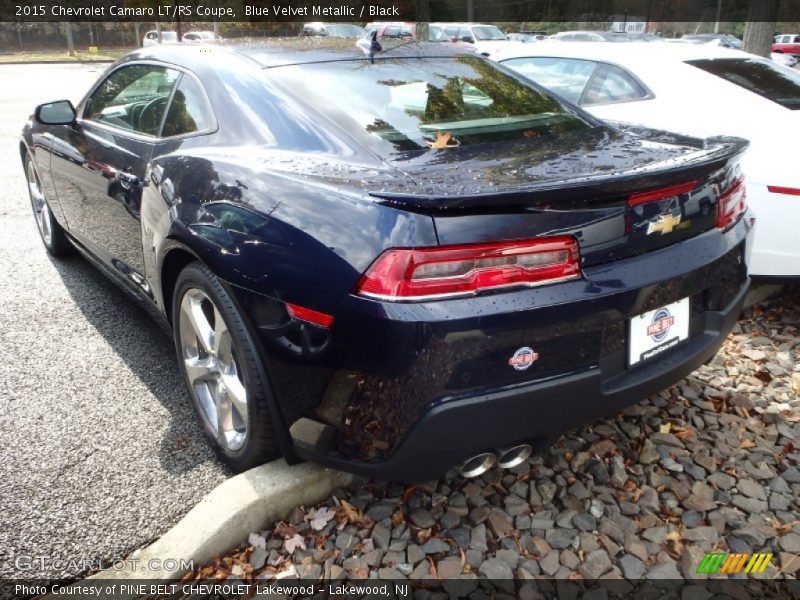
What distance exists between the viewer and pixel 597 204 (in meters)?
1.87

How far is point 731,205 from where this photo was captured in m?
2.37

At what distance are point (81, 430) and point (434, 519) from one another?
58.3 inches

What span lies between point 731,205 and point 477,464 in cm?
128

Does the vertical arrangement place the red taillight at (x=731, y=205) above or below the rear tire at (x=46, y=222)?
above

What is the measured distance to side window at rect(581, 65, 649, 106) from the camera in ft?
14.6

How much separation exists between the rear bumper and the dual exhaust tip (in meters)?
0.06

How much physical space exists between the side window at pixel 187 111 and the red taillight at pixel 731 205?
1.86 meters

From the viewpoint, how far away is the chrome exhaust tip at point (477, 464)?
6.50ft

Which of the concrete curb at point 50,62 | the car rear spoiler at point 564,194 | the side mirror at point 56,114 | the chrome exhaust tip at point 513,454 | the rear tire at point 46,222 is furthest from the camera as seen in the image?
the concrete curb at point 50,62

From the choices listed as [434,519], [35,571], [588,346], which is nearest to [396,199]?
[588,346]

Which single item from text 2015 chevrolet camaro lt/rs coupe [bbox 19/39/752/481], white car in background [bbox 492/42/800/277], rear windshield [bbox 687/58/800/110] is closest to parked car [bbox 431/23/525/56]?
white car in background [bbox 492/42/800/277]

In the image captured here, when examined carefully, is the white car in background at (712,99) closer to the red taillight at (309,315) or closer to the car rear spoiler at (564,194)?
the car rear spoiler at (564,194)

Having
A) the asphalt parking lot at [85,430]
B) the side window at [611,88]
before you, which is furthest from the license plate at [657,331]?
the side window at [611,88]

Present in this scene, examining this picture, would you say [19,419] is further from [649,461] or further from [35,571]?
[649,461]
